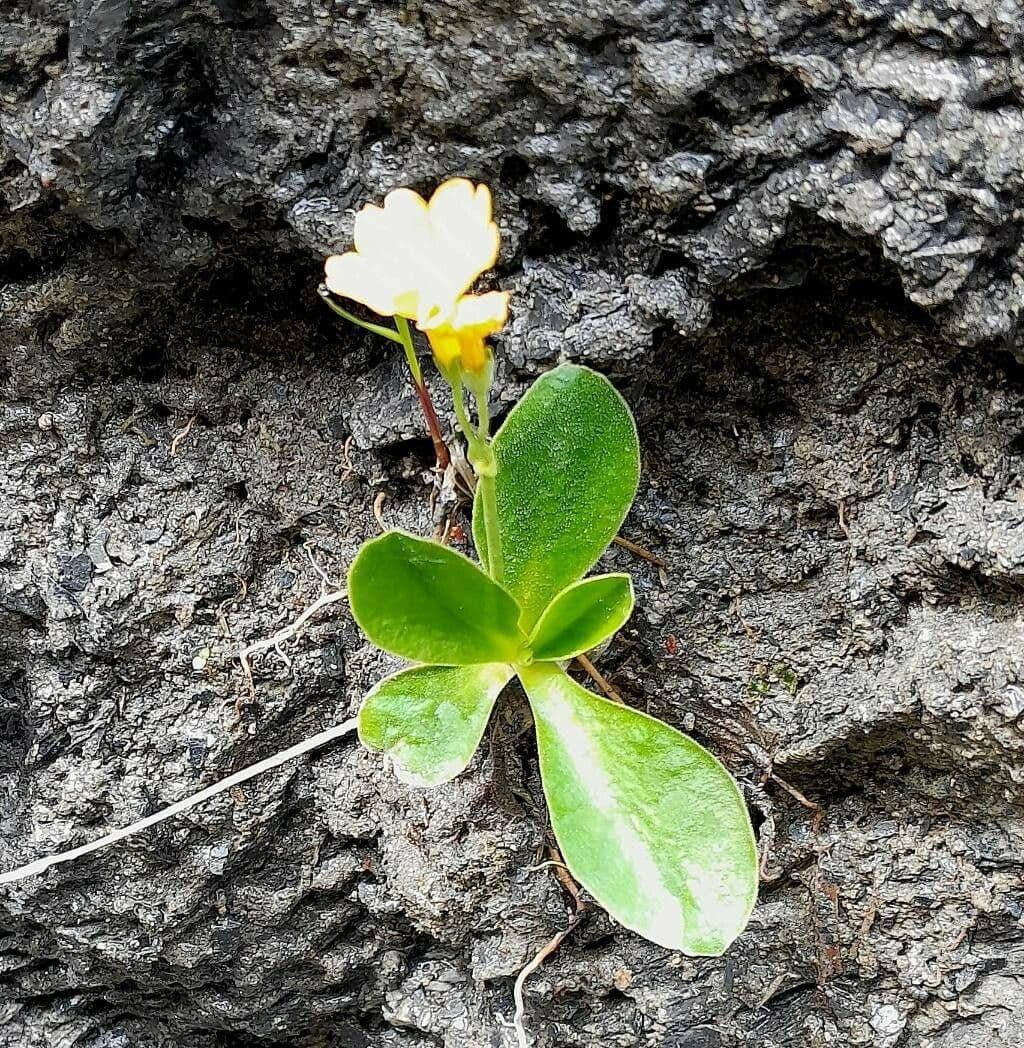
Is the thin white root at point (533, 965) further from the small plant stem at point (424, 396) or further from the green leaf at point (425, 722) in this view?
the small plant stem at point (424, 396)

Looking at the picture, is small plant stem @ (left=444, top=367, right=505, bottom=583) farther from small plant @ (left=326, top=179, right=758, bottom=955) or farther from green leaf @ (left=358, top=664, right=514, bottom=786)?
green leaf @ (left=358, top=664, right=514, bottom=786)

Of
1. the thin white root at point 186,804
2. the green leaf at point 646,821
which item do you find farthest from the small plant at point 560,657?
the thin white root at point 186,804

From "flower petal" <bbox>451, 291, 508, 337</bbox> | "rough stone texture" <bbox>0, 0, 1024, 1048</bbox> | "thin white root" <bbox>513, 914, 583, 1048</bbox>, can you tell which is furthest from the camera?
"thin white root" <bbox>513, 914, 583, 1048</bbox>

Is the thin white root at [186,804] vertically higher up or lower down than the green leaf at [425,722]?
lower down

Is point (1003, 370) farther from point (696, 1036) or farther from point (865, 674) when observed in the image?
point (696, 1036)

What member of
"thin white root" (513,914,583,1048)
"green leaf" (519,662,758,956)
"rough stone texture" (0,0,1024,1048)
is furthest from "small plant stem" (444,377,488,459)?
"thin white root" (513,914,583,1048)
